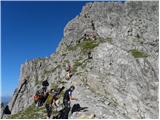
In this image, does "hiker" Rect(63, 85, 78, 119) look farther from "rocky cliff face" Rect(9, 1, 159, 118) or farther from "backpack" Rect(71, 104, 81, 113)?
"rocky cliff face" Rect(9, 1, 159, 118)

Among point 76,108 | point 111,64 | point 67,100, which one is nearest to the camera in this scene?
point 67,100

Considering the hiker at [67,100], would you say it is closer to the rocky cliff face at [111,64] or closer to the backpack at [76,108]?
the backpack at [76,108]

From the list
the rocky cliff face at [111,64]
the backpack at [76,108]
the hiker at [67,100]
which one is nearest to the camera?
the hiker at [67,100]

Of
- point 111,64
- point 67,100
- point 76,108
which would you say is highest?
point 111,64

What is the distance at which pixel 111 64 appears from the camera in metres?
56.1

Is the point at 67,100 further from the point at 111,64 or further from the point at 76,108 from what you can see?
the point at 111,64

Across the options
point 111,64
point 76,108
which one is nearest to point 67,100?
point 76,108

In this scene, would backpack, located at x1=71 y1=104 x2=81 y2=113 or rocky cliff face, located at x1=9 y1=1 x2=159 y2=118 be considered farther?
rocky cliff face, located at x1=9 y1=1 x2=159 y2=118

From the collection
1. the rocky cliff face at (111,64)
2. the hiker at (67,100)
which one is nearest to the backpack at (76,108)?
the hiker at (67,100)

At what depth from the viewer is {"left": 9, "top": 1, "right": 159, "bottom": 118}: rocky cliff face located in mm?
46094

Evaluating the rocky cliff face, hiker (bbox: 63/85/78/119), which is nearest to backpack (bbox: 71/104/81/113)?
hiker (bbox: 63/85/78/119)

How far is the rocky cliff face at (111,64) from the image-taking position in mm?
46094

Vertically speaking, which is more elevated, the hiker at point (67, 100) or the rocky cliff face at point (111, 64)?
the rocky cliff face at point (111, 64)

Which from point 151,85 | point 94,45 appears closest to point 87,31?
point 94,45
